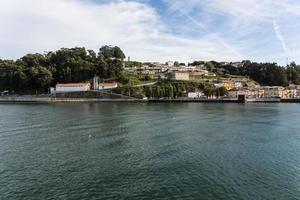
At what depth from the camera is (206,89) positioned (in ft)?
390

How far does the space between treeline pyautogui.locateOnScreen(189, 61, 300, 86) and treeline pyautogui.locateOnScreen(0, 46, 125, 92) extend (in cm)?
7018

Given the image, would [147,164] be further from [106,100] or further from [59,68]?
[59,68]

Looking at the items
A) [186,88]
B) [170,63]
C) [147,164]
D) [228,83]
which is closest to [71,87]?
[186,88]

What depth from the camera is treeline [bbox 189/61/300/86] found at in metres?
148

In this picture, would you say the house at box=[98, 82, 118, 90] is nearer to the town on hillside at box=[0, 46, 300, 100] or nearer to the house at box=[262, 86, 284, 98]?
the town on hillside at box=[0, 46, 300, 100]

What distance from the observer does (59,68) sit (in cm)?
12256

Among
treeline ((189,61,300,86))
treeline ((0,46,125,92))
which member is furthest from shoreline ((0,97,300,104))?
treeline ((189,61,300,86))

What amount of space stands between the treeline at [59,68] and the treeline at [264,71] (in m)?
70.2

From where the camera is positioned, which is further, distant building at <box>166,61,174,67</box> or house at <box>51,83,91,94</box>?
distant building at <box>166,61,174,67</box>

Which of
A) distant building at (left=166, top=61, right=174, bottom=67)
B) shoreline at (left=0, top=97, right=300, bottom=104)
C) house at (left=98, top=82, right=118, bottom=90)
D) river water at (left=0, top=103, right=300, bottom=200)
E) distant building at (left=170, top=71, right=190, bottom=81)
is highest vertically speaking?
distant building at (left=166, top=61, right=174, bottom=67)

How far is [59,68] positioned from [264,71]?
103538mm

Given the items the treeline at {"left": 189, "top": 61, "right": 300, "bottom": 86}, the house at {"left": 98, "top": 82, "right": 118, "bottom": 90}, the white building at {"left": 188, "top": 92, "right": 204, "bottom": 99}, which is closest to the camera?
the house at {"left": 98, "top": 82, "right": 118, "bottom": 90}

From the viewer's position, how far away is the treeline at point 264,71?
148500 mm

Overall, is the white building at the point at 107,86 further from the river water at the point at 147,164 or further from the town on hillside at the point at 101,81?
the river water at the point at 147,164
